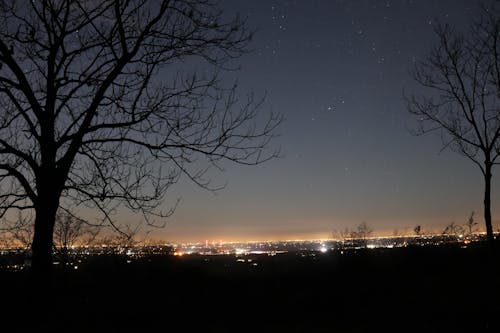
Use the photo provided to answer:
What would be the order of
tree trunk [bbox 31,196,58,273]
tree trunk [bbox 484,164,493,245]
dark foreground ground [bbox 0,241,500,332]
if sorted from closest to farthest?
dark foreground ground [bbox 0,241,500,332]
tree trunk [bbox 31,196,58,273]
tree trunk [bbox 484,164,493,245]

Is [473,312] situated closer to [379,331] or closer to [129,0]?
[379,331]

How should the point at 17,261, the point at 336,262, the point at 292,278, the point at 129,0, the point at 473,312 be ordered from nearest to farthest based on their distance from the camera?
the point at 473,312 → the point at 129,0 → the point at 292,278 → the point at 17,261 → the point at 336,262

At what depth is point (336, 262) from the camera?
18141 mm

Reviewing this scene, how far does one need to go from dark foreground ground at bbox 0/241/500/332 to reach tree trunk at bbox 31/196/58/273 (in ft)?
1.58

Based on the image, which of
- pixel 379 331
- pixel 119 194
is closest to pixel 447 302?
pixel 379 331

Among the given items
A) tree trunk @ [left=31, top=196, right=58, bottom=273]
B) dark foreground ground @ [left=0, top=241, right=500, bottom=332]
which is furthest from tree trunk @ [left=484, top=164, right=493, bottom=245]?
tree trunk @ [left=31, top=196, right=58, bottom=273]

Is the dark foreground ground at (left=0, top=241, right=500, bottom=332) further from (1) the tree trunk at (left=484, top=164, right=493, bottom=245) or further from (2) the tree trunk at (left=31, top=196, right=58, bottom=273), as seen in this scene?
(1) the tree trunk at (left=484, top=164, right=493, bottom=245)

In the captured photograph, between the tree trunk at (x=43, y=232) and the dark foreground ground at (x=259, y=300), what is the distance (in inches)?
18.9

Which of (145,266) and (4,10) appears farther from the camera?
(145,266)

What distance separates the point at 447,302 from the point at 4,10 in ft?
35.3

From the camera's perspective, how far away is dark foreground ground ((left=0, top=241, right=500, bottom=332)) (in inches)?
337

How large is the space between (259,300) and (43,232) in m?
4.86

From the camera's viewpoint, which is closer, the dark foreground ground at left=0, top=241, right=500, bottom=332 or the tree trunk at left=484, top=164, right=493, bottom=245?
the dark foreground ground at left=0, top=241, right=500, bottom=332

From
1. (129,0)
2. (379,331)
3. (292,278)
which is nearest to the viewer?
(379,331)
